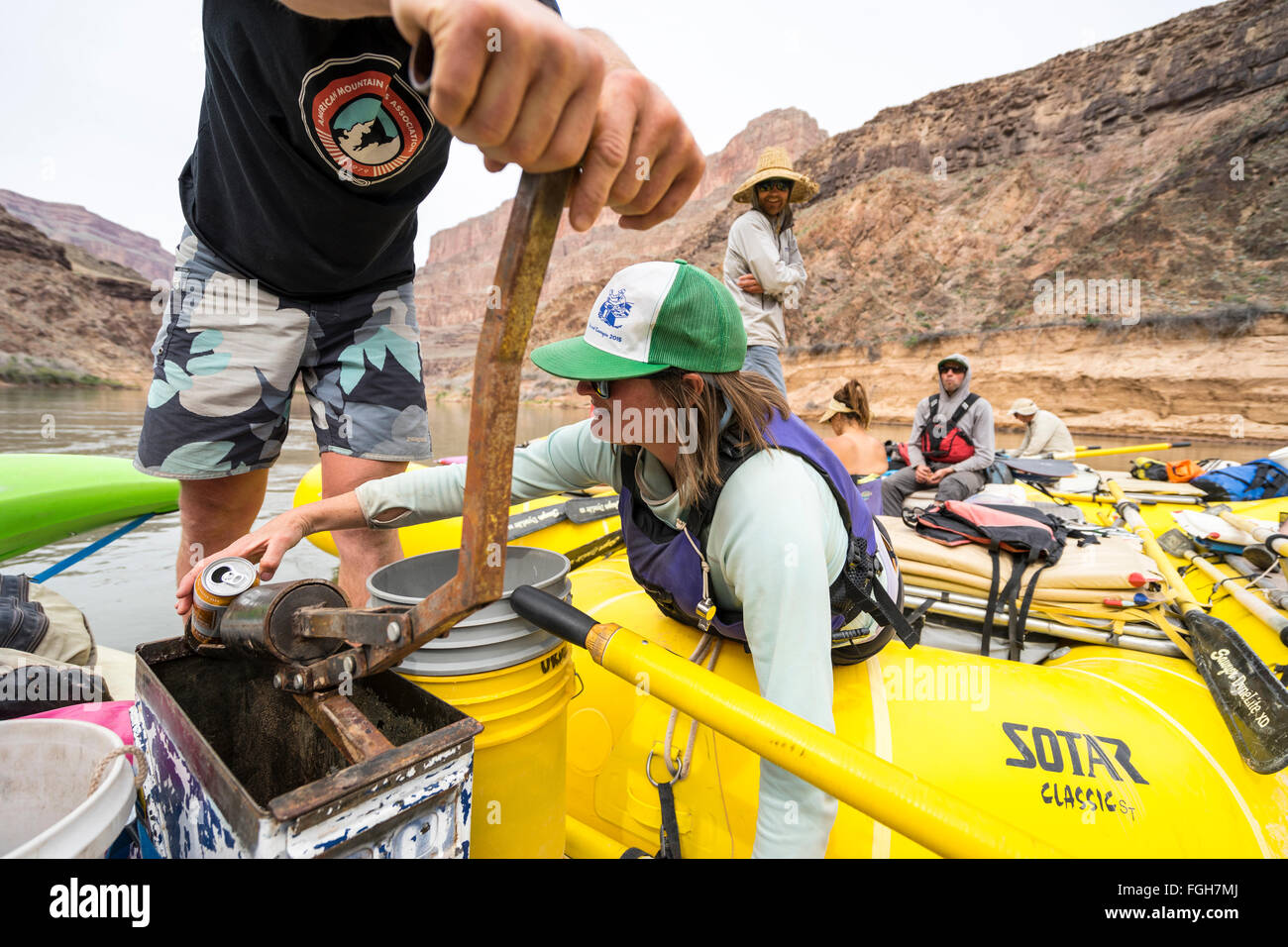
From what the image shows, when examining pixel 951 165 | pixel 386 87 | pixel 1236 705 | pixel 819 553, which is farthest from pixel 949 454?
pixel 951 165

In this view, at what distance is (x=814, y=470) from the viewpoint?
5.16 feet

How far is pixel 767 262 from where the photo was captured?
12.3 ft

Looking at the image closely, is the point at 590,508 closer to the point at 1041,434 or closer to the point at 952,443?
the point at 952,443

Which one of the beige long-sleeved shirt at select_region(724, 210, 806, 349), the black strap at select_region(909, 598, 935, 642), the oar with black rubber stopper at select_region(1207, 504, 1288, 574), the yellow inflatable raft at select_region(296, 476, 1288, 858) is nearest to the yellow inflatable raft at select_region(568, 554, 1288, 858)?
the yellow inflatable raft at select_region(296, 476, 1288, 858)

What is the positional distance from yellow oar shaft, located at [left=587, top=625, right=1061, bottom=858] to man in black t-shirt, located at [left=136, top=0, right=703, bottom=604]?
2.83ft

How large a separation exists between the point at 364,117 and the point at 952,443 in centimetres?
618

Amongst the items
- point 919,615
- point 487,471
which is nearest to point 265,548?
point 487,471

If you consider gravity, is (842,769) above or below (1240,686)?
Result: above

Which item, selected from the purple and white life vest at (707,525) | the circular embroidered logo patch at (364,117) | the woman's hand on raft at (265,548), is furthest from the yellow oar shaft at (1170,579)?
the circular embroidered logo patch at (364,117)

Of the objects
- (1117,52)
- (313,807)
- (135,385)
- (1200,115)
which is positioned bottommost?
(313,807)

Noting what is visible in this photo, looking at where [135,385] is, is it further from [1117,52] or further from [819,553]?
[1117,52]

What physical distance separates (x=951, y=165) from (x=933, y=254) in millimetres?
7887

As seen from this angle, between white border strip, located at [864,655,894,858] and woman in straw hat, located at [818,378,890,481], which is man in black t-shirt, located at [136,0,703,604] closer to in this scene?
white border strip, located at [864,655,894,858]

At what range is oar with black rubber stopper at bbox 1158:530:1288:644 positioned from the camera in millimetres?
2500
